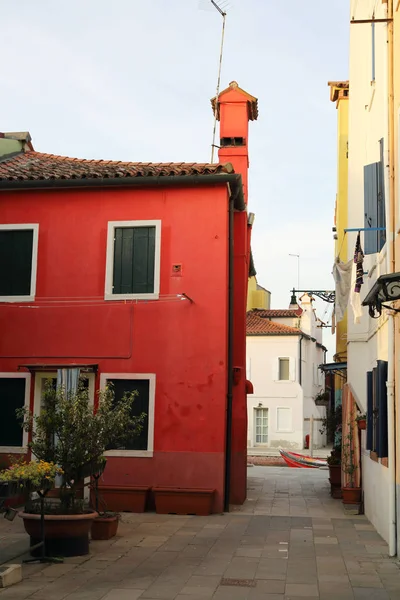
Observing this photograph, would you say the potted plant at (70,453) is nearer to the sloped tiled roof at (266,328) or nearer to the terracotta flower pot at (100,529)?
the terracotta flower pot at (100,529)

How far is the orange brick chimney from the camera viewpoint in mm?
18266

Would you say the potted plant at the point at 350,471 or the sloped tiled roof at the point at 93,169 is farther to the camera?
the sloped tiled roof at the point at 93,169

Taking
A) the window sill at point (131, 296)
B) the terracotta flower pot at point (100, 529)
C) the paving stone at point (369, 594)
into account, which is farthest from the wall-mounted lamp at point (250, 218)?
the paving stone at point (369, 594)

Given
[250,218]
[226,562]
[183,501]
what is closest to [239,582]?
[226,562]

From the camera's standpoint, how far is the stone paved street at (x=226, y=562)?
8.12m

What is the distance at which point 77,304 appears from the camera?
15.5m

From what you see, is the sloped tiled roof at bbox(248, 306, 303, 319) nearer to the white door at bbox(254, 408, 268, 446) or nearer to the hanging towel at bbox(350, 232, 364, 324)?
the white door at bbox(254, 408, 268, 446)

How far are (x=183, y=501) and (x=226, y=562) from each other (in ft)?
14.7

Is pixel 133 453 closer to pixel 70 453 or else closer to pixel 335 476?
pixel 70 453

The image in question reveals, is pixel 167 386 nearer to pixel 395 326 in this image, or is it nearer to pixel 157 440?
pixel 157 440

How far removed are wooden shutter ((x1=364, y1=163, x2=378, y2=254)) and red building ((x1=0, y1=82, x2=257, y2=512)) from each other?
3058 mm

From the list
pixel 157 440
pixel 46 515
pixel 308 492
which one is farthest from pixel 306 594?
pixel 308 492

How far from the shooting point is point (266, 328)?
142 ft

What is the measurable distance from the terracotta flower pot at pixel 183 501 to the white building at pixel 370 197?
300 centimetres
